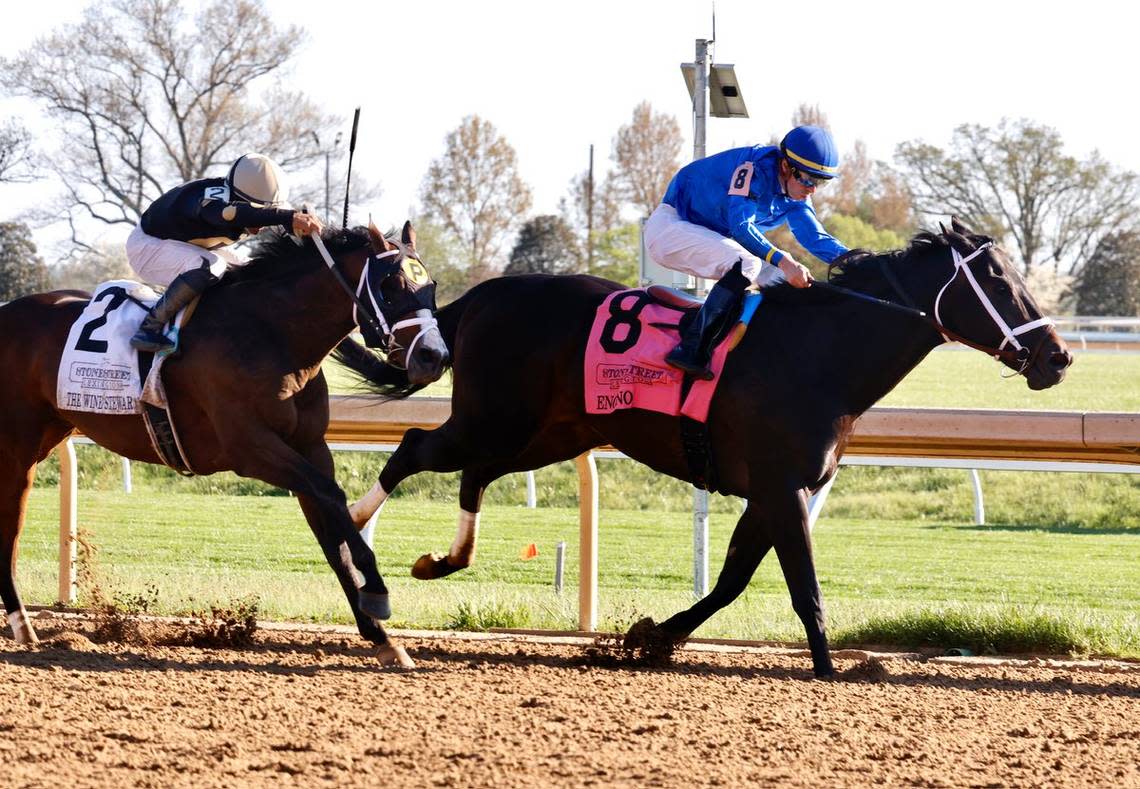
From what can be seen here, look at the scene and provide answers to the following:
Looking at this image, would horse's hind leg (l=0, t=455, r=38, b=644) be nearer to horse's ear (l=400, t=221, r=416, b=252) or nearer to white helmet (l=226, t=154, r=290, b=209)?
white helmet (l=226, t=154, r=290, b=209)

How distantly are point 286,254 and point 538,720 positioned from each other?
2378mm

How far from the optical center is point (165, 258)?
5984 mm

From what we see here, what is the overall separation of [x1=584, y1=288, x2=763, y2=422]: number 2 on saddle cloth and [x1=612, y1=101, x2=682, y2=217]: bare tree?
4625 centimetres

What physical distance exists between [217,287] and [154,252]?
0.33 meters

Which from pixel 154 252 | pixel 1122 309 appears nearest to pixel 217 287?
pixel 154 252

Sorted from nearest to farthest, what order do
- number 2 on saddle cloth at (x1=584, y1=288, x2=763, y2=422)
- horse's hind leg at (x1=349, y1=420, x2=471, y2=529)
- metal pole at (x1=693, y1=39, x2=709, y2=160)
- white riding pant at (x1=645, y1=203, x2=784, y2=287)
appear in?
number 2 on saddle cloth at (x1=584, y1=288, x2=763, y2=422)
white riding pant at (x1=645, y1=203, x2=784, y2=287)
horse's hind leg at (x1=349, y1=420, x2=471, y2=529)
metal pole at (x1=693, y1=39, x2=709, y2=160)

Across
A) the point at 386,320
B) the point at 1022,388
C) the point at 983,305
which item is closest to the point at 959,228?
the point at 983,305

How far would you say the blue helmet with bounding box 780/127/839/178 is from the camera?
221 inches

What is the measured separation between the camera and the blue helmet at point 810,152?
221 inches

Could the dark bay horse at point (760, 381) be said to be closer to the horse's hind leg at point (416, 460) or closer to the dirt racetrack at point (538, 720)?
the horse's hind leg at point (416, 460)

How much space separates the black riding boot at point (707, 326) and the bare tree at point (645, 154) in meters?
46.5

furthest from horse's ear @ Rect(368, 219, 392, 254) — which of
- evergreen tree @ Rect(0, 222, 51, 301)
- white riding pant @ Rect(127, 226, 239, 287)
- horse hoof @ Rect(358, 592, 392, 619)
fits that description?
evergreen tree @ Rect(0, 222, 51, 301)

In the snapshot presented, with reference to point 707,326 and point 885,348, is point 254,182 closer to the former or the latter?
point 707,326

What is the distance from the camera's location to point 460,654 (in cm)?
571
